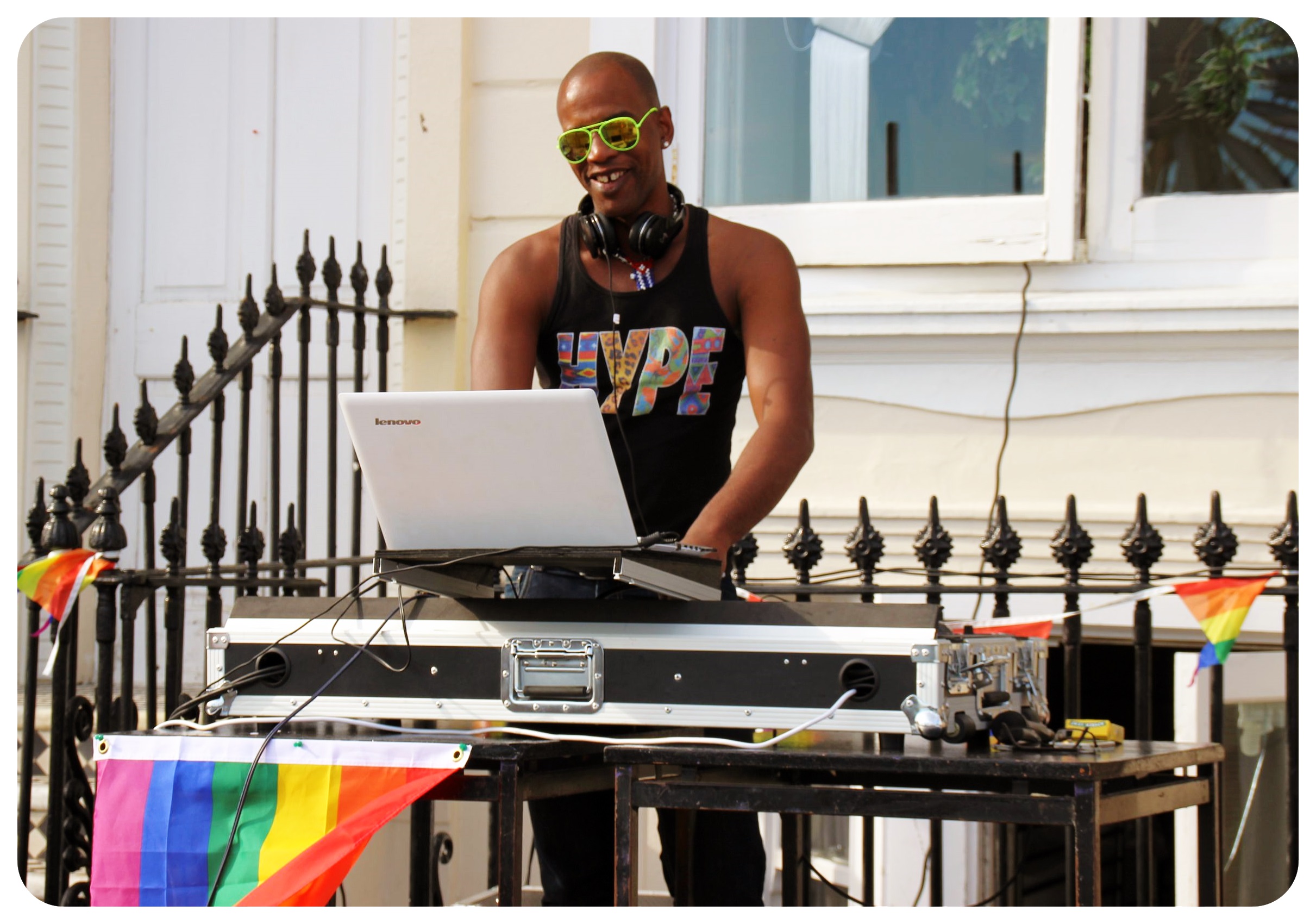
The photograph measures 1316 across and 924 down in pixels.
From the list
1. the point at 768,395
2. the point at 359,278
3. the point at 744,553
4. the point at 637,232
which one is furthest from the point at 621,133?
the point at 359,278

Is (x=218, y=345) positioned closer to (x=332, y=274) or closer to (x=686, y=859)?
(x=332, y=274)

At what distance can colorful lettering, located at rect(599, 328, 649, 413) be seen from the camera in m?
2.61

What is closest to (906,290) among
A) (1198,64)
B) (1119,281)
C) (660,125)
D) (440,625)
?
(1119,281)

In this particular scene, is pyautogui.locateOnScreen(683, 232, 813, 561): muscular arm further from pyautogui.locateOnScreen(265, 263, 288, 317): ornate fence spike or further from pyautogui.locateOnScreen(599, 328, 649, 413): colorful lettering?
pyautogui.locateOnScreen(265, 263, 288, 317): ornate fence spike

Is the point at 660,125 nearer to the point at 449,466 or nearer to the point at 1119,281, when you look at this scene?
the point at 449,466

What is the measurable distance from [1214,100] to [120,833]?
4114 millimetres

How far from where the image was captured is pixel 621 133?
257cm

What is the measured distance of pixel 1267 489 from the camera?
14.2 ft

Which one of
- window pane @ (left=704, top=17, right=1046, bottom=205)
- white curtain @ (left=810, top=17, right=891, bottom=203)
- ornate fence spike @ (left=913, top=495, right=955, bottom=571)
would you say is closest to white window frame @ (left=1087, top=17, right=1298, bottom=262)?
window pane @ (left=704, top=17, right=1046, bottom=205)

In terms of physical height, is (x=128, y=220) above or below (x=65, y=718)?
above

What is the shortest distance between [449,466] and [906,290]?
9.65 feet

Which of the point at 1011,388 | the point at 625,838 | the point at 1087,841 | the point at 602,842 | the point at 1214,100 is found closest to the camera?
the point at 1087,841

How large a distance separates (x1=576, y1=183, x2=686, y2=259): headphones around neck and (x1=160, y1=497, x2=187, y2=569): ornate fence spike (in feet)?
5.08

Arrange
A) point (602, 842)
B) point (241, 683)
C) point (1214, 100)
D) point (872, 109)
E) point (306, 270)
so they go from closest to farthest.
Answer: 1. point (241, 683)
2. point (602, 842)
3. point (306, 270)
4. point (1214, 100)
5. point (872, 109)
